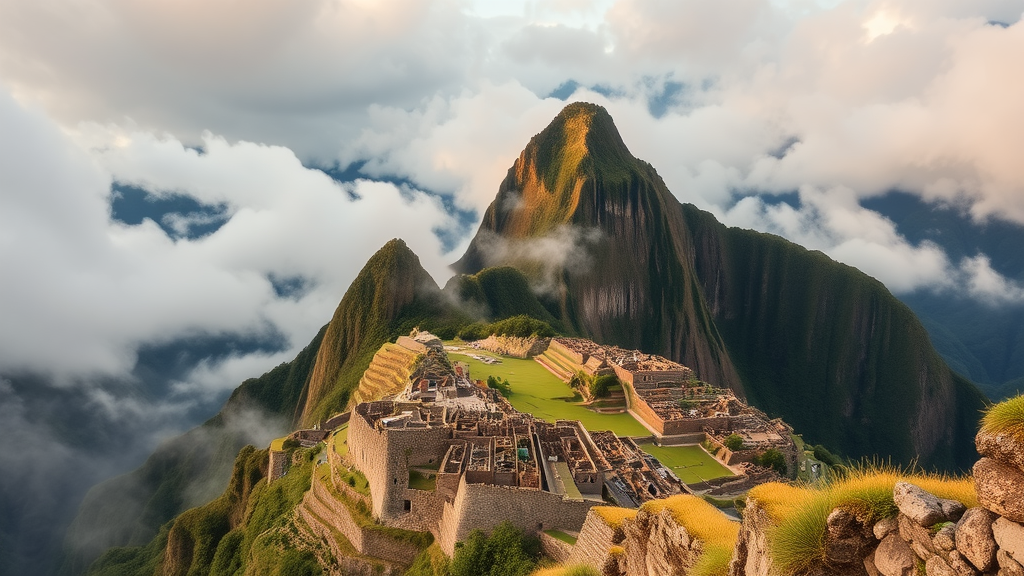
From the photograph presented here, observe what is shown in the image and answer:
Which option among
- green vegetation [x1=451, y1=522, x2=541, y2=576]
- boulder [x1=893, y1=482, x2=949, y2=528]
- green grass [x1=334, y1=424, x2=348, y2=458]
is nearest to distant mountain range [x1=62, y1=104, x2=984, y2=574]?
green grass [x1=334, y1=424, x2=348, y2=458]

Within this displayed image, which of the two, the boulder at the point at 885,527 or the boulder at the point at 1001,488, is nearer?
the boulder at the point at 1001,488

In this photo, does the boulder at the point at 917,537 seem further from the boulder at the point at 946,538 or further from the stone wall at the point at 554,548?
the stone wall at the point at 554,548

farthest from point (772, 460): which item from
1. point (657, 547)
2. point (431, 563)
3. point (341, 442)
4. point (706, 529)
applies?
point (706, 529)

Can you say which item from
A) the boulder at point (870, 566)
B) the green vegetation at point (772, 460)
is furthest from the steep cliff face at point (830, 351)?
the boulder at point (870, 566)

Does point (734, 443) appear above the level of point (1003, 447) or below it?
below

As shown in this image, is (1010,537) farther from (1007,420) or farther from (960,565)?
(1007,420)
